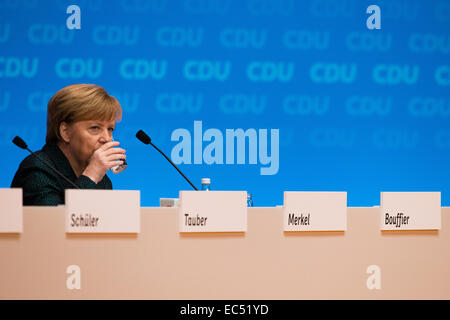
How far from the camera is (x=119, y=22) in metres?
3.44

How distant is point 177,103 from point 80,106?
1.48m

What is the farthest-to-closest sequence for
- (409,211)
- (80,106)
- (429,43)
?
(429,43) → (80,106) → (409,211)

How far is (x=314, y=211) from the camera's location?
104 centimetres

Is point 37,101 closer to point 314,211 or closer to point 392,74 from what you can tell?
point 392,74

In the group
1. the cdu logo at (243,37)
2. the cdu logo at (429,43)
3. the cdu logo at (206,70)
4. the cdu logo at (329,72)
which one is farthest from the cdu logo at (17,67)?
the cdu logo at (429,43)

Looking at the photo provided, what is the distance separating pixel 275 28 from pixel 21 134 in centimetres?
163

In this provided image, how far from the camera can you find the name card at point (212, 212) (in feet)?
3.26

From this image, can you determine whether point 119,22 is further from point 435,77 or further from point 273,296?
point 273,296

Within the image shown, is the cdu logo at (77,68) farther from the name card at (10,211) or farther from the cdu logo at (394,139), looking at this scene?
the name card at (10,211)

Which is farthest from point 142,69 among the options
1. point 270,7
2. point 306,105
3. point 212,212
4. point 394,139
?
point 212,212

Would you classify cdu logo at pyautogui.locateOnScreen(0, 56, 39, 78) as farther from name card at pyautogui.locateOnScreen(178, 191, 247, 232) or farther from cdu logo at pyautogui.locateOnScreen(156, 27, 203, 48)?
name card at pyautogui.locateOnScreen(178, 191, 247, 232)

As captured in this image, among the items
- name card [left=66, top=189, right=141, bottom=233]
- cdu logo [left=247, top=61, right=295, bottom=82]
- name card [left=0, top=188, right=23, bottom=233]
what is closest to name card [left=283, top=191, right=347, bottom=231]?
name card [left=66, top=189, right=141, bottom=233]

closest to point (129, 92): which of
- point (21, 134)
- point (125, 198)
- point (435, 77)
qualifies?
point (21, 134)

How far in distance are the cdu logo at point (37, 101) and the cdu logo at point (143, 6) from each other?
70cm
